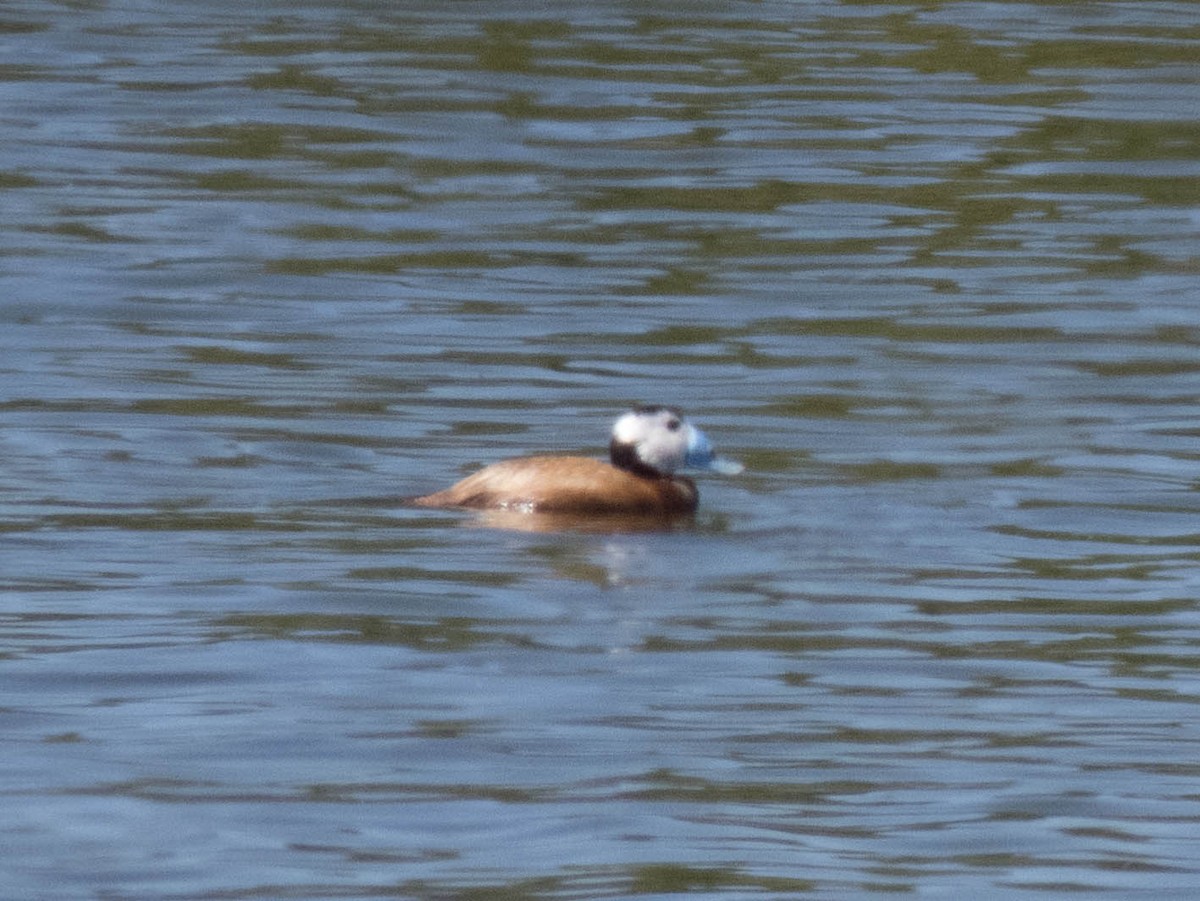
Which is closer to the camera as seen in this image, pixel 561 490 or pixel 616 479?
pixel 561 490

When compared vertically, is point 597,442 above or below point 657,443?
below

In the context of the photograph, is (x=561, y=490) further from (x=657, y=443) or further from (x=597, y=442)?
(x=597, y=442)

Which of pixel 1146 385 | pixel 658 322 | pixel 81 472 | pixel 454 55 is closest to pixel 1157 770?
pixel 81 472

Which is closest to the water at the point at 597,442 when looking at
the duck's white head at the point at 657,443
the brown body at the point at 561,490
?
the brown body at the point at 561,490

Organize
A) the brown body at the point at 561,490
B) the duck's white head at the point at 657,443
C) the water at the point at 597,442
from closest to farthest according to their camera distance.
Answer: the water at the point at 597,442 < the brown body at the point at 561,490 < the duck's white head at the point at 657,443

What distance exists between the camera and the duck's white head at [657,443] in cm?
1309

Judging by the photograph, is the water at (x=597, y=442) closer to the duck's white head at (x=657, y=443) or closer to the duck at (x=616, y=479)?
the duck at (x=616, y=479)

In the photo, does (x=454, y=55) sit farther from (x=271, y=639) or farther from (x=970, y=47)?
(x=271, y=639)

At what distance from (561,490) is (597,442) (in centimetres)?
205

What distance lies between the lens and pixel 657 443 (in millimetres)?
13102

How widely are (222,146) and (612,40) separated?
526 centimetres

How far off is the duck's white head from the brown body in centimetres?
10

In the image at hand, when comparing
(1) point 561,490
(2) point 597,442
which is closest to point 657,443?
(1) point 561,490

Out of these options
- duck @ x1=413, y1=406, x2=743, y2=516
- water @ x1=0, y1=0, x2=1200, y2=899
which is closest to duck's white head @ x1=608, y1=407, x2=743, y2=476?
duck @ x1=413, y1=406, x2=743, y2=516
